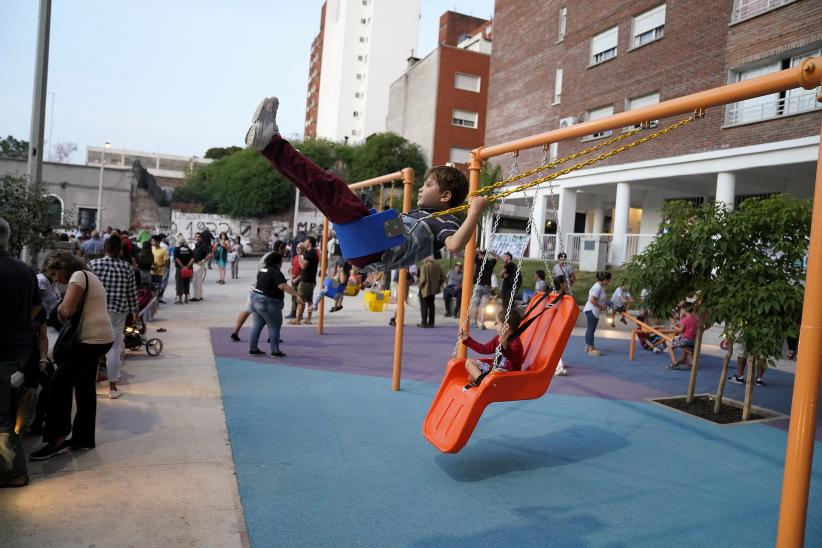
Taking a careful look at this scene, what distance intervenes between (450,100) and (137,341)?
114 ft

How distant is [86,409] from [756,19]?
62.6 ft

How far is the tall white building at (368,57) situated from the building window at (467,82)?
29.6 metres

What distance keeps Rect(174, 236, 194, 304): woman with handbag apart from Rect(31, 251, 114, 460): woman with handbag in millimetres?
10035

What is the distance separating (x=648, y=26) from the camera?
2080cm

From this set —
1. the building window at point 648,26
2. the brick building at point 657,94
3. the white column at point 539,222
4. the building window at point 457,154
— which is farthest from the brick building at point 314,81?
the building window at point 648,26

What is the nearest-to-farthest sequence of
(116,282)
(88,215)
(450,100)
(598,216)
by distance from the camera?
(116,282) < (598,216) < (88,215) < (450,100)

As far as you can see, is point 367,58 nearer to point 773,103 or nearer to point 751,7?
point 751,7

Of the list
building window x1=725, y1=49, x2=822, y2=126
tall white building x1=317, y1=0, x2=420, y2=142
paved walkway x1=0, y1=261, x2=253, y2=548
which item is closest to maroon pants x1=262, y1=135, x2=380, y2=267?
paved walkway x1=0, y1=261, x2=253, y2=548

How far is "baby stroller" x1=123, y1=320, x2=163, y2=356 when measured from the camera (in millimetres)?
8445

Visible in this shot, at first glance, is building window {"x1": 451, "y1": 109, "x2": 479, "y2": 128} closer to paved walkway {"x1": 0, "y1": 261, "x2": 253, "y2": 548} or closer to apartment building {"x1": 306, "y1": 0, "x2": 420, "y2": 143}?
apartment building {"x1": 306, "y1": 0, "x2": 420, "y2": 143}

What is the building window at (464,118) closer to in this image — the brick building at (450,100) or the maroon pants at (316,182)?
the brick building at (450,100)

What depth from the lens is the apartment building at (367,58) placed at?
226 ft

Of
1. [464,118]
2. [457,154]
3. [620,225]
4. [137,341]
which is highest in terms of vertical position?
[464,118]

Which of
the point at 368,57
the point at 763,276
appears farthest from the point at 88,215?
the point at 368,57
